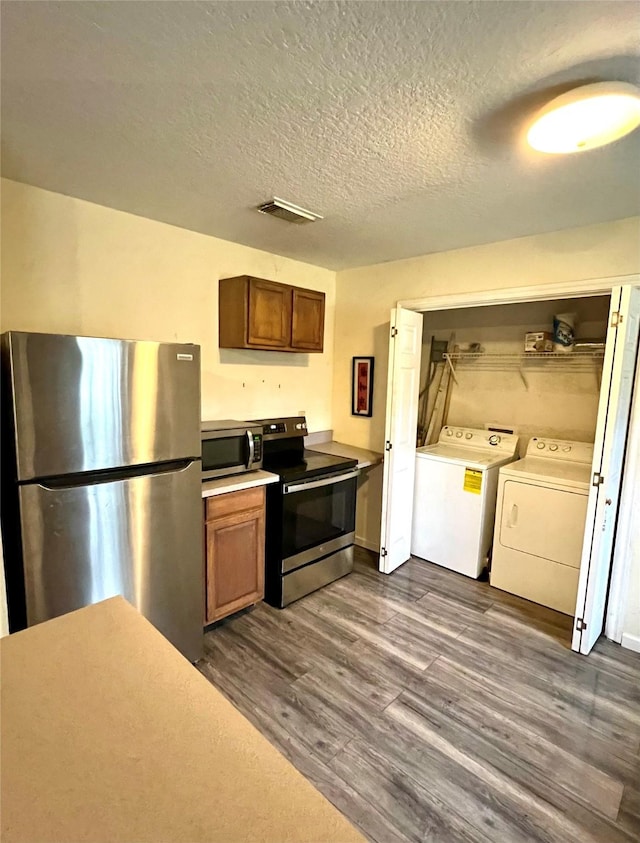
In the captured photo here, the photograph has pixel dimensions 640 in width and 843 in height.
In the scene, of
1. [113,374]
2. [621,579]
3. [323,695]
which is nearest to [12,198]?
[113,374]

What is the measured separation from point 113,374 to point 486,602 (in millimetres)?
2792

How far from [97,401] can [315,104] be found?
4.56 ft

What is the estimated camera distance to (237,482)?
2514mm

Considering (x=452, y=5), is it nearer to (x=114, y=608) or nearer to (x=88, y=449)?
(x=114, y=608)

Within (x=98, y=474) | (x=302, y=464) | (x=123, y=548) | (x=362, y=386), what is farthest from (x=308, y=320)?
(x=123, y=548)

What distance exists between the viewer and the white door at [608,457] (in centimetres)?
225

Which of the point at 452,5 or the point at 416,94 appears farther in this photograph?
the point at 416,94

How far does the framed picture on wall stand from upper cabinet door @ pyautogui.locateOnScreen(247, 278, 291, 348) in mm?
860

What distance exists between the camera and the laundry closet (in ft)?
9.56

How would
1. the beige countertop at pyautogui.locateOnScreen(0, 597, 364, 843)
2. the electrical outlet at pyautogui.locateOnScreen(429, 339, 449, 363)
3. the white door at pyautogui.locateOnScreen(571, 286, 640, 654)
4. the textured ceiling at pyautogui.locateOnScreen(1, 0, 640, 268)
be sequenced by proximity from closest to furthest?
the beige countertop at pyautogui.locateOnScreen(0, 597, 364, 843) → the textured ceiling at pyautogui.locateOnScreen(1, 0, 640, 268) → the white door at pyautogui.locateOnScreen(571, 286, 640, 654) → the electrical outlet at pyautogui.locateOnScreen(429, 339, 449, 363)

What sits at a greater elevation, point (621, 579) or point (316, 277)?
point (316, 277)

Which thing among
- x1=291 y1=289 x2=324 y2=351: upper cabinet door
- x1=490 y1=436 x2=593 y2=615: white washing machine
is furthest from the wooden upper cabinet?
x1=490 y1=436 x2=593 y2=615: white washing machine

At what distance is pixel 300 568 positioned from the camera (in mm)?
2914

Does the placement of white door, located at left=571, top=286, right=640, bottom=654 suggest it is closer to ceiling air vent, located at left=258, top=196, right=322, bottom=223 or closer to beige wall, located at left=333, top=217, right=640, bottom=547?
beige wall, located at left=333, top=217, right=640, bottom=547
